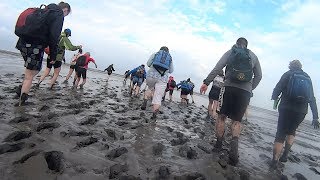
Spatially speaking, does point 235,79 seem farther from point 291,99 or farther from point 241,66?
point 291,99

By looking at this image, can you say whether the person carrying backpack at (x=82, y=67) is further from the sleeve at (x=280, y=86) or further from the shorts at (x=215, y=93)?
the sleeve at (x=280, y=86)

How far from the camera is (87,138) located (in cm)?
513

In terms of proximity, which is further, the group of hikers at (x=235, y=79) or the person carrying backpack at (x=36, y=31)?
the person carrying backpack at (x=36, y=31)

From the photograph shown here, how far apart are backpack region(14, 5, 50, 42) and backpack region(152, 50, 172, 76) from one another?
12.6ft

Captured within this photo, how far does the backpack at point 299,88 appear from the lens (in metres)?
6.45

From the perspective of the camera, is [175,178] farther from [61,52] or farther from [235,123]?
[61,52]

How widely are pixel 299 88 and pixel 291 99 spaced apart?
285mm

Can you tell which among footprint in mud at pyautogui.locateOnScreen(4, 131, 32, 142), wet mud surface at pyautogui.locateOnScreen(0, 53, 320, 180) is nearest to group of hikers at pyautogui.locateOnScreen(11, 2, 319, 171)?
wet mud surface at pyautogui.locateOnScreen(0, 53, 320, 180)

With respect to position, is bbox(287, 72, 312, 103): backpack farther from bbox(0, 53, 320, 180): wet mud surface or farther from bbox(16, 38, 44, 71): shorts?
bbox(16, 38, 44, 71): shorts

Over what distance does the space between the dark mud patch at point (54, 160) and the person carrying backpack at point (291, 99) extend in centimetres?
448

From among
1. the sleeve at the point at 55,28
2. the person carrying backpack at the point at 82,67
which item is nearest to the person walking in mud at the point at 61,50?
the person carrying backpack at the point at 82,67

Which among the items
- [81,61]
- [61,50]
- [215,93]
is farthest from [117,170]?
[81,61]

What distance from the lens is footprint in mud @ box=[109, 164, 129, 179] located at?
380cm

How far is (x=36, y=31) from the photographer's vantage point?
6.27 metres
